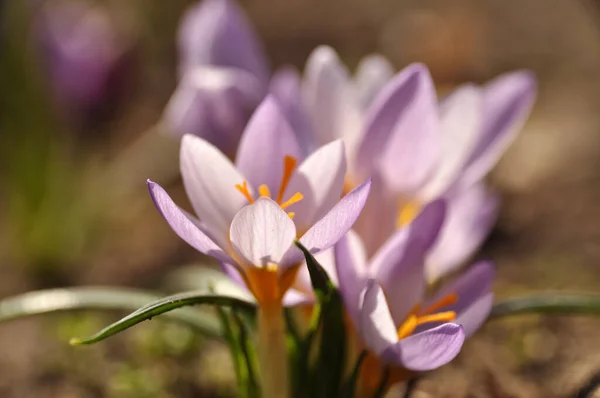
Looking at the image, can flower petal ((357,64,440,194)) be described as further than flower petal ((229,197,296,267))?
Yes

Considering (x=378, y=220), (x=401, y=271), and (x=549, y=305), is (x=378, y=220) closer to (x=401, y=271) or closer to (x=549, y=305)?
(x=401, y=271)

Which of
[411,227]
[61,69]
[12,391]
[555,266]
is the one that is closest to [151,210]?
[61,69]

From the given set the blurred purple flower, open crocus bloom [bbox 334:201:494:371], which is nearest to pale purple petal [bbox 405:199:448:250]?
open crocus bloom [bbox 334:201:494:371]

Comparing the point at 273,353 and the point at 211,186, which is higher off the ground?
the point at 211,186

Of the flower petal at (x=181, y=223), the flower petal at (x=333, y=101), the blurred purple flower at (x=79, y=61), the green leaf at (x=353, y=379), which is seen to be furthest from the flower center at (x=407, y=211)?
the blurred purple flower at (x=79, y=61)

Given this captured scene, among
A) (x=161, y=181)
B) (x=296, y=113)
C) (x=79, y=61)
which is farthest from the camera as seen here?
(x=161, y=181)

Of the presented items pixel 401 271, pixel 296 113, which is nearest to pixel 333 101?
pixel 296 113

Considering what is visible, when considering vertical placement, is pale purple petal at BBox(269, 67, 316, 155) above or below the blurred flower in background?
below

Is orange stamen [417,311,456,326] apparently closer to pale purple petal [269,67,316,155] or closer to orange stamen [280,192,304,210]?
orange stamen [280,192,304,210]
